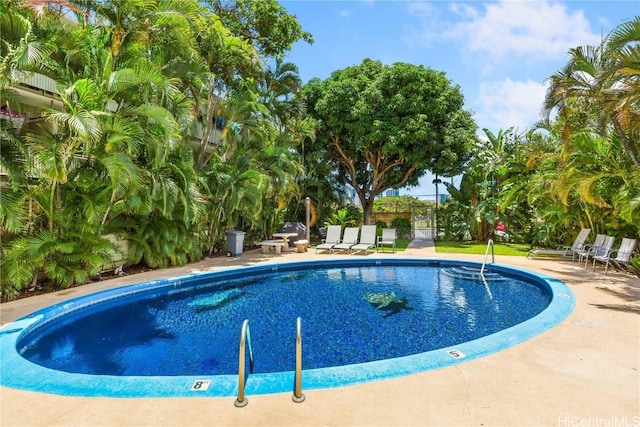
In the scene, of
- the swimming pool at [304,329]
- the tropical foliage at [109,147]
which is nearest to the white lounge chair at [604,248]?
the swimming pool at [304,329]

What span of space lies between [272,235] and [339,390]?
14194 mm

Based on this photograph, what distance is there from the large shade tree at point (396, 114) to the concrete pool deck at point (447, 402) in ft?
52.0

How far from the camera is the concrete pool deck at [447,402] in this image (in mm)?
2953

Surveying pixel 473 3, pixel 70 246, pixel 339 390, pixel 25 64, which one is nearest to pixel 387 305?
pixel 339 390

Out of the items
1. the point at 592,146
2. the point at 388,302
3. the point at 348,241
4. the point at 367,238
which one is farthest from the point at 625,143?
the point at 348,241

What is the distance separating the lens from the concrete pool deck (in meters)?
2.95

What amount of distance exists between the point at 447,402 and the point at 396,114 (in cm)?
1810

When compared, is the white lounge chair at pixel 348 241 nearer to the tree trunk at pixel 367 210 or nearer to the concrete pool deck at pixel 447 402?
the tree trunk at pixel 367 210

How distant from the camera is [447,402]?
126 inches

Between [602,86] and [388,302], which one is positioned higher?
[602,86]

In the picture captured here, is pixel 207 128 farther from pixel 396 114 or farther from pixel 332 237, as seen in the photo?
pixel 396 114

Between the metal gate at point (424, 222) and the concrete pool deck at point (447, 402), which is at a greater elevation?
the metal gate at point (424, 222)

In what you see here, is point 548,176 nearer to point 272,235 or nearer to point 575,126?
point 575,126

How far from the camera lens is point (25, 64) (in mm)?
6523
